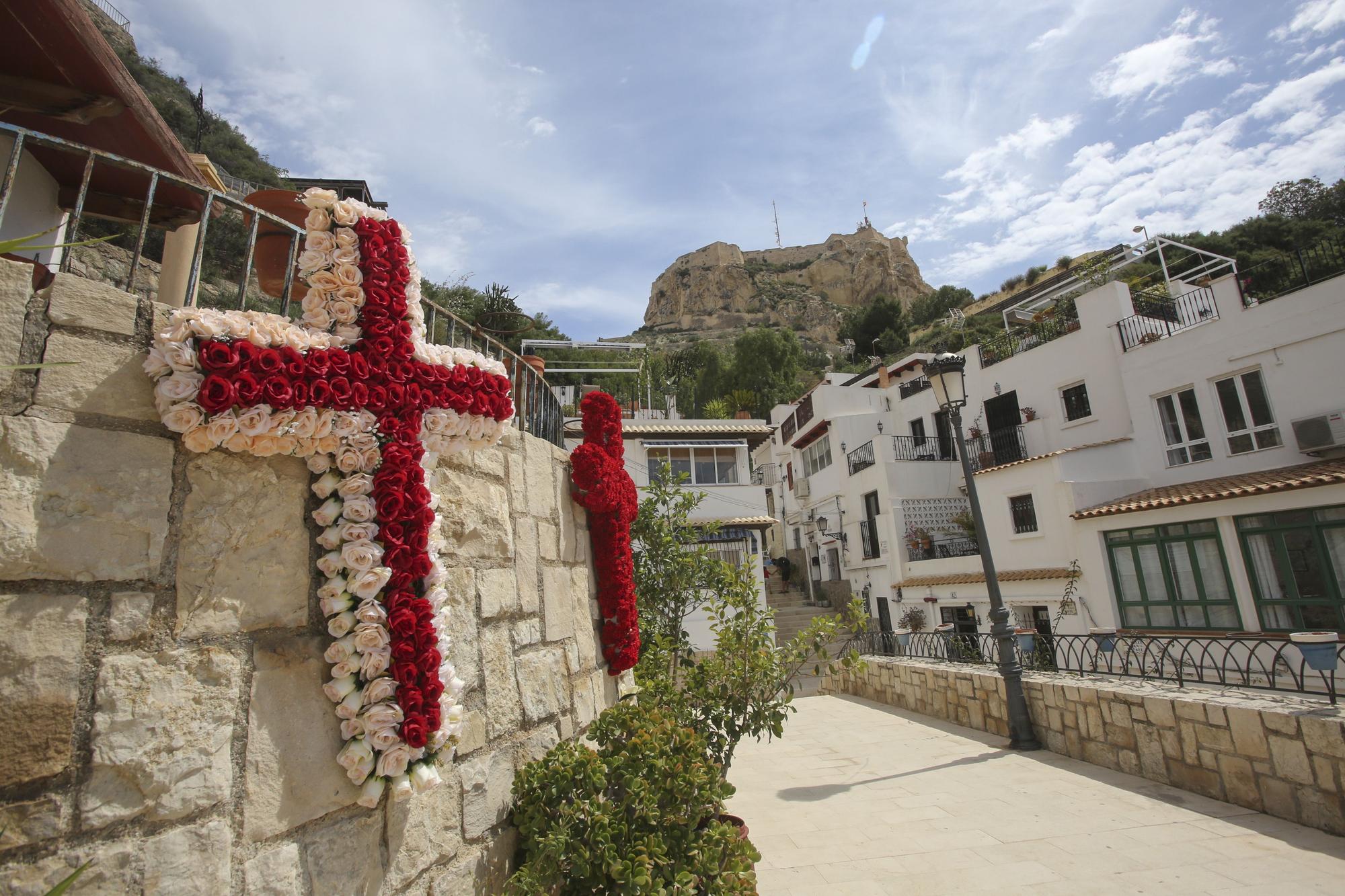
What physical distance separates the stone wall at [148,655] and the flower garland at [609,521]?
2.58 meters

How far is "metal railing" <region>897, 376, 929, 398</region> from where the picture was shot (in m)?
22.6

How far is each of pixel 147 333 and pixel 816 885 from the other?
4744mm

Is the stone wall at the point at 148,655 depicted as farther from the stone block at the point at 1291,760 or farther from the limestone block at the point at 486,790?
the stone block at the point at 1291,760

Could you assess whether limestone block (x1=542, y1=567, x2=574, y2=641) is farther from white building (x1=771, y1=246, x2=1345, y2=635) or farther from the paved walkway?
white building (x1=771, y1=246, x2=1345, y2=635)

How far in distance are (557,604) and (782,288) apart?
82180mm

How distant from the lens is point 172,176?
2.31 m

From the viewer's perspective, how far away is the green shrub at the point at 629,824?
116 inches

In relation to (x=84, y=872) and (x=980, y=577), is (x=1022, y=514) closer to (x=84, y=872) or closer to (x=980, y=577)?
(x=980, y=577)

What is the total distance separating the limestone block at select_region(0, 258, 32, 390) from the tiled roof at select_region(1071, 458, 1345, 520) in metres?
13.8

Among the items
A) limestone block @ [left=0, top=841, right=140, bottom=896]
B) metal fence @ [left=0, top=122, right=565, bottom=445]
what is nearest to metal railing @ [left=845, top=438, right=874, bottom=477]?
metal fence @ [left=0, top=122, right=565, bottom=445]

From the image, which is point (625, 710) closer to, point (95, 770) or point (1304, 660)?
point (95, 770)

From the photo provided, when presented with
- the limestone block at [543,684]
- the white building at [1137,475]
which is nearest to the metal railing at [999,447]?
the white building at [1137,475]

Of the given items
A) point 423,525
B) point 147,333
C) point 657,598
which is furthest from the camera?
point 657,598

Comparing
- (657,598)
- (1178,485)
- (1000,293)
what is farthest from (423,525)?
(1000,293)
